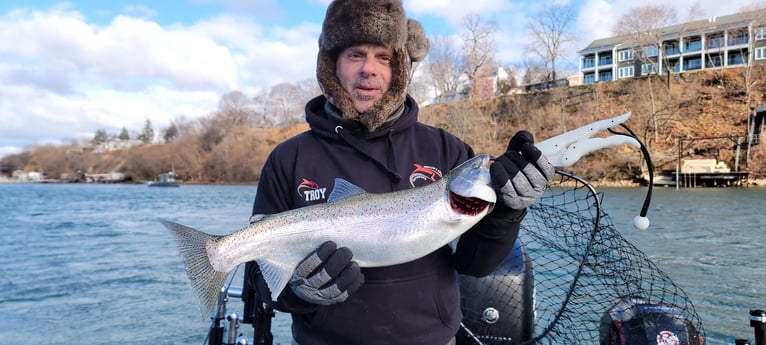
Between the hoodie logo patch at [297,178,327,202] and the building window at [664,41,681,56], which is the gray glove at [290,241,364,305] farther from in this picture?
the building window at [664,41,681,56]

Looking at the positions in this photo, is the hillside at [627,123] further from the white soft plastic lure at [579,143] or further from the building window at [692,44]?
the white soft plastic lure at [579,143]

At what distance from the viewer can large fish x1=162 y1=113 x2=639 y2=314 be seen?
269 centimetres

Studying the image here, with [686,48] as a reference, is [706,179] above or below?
below

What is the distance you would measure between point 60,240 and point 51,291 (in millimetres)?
10575

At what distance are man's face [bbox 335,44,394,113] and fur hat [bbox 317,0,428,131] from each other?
33mm

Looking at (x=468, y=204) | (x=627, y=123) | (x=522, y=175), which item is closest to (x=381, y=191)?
(x=468, y=204)

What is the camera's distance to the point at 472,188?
2545mm

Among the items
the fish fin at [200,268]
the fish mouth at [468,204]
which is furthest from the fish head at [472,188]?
the fish fin at [200,268]

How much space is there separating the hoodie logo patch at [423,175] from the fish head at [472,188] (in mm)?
240

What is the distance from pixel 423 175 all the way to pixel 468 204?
41 cm

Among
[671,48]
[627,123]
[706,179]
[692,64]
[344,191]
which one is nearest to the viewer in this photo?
[344,191]

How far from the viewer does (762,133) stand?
133 ft

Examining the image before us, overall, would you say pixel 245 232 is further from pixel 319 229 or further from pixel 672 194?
pixel 672 194

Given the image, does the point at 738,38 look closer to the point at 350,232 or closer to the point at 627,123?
the point at 627,123
